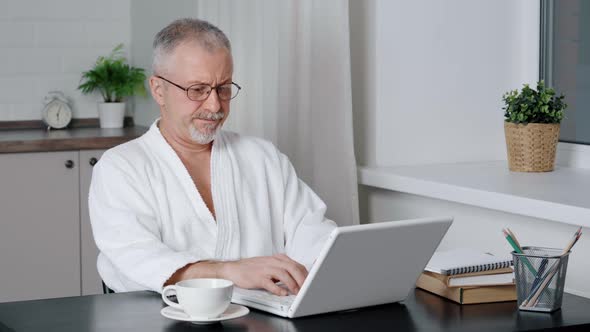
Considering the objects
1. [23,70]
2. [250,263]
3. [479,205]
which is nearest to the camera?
[250,263]

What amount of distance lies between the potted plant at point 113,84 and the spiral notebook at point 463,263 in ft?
8.34

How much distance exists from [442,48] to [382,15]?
0.25 m

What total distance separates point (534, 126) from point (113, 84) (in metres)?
2.26

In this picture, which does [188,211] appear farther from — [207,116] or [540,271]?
[540,271]

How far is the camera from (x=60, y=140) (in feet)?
12.9

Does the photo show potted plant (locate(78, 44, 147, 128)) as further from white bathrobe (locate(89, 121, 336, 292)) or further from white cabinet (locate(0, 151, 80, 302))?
white bathrobe (locate(89, 121, 336, 292))

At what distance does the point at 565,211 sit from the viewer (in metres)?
2.39

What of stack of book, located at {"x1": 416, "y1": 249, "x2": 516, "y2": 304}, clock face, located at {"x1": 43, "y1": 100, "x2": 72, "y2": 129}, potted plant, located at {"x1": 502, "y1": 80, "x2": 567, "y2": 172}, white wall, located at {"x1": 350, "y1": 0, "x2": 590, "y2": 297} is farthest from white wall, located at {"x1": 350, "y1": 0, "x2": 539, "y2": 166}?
clock face, located at {"x1": 43, "y1": 100, "x2": 72, "y2": 129}

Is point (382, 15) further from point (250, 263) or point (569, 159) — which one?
point (250, 263)

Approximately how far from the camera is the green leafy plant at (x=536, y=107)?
2.91m

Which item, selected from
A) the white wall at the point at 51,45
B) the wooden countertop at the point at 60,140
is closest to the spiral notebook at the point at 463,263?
the wooden countertop at the point at 60,140

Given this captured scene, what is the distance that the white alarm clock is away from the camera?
4391mm

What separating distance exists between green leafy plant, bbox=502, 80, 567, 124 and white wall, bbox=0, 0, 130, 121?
234cm

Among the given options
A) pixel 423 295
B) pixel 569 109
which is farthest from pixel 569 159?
pixel 423 295
